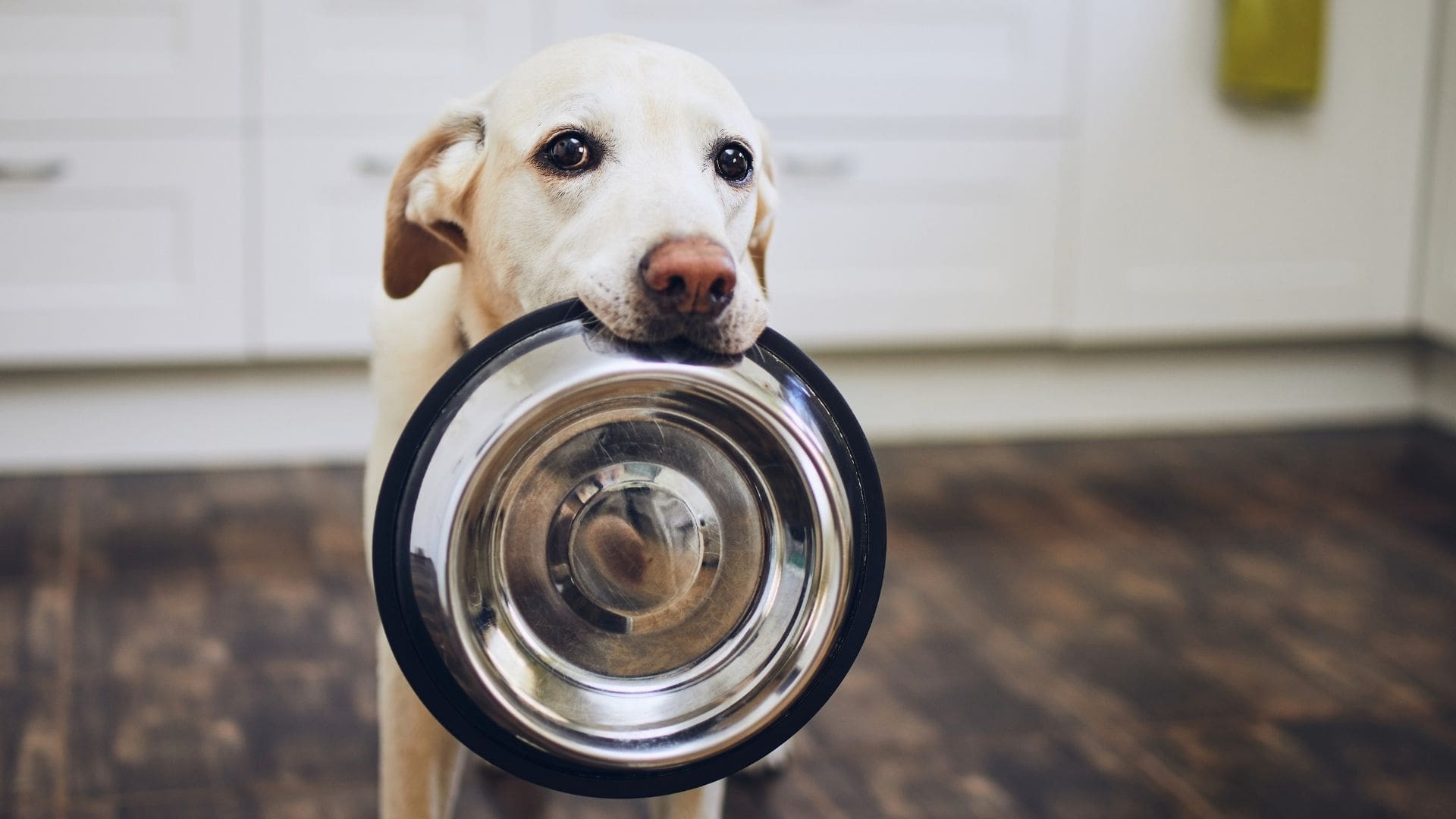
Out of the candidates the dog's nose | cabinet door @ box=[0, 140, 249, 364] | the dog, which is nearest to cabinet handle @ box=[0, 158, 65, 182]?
cabinet door @ box=[0, 140, 249, 364]

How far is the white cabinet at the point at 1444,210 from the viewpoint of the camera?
2561mm

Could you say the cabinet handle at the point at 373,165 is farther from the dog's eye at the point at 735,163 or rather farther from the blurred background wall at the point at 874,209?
the dog's eye at the point at 735,163

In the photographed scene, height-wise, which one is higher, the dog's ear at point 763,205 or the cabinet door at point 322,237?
the dog's ear at point 763,205

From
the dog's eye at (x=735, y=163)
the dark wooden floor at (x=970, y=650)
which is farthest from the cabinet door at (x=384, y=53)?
the dog's eye at (x=735, y=163)

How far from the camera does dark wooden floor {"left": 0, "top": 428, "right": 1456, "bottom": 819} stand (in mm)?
1378

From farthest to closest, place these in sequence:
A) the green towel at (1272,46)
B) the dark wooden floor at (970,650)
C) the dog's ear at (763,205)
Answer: the green towel at (1272,46), the dark wooden floor at (970,650), the dog's ear at (763,205)

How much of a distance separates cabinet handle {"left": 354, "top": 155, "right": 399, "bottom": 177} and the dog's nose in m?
1.53

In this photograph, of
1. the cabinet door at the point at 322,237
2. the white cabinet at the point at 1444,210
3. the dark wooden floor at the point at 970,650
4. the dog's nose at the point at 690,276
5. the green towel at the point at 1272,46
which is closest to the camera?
the dog's nose at the point at 690,276

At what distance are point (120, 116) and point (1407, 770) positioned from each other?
1.97 metres

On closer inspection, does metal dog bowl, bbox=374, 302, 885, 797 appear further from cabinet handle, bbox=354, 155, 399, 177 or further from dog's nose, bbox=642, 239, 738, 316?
cabinet handle, bbox=354, 155, 399, 177

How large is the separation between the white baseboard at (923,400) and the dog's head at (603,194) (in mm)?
1386

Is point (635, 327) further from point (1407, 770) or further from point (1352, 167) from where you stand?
point (1352, 167)

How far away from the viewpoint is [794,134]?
2420mm

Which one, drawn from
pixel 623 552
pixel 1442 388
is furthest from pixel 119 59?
pixel 1442 388
